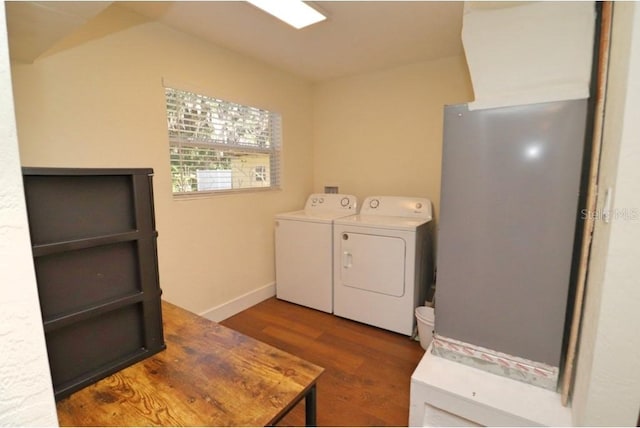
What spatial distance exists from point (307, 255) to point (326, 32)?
1.90 metres

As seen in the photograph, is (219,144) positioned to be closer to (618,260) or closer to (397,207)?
(397,207)

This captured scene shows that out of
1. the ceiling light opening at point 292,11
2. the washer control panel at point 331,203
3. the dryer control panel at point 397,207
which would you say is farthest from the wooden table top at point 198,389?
the washer control panel at point 331,203

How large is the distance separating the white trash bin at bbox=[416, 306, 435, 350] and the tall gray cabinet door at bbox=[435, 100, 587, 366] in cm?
75

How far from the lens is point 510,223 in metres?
1.31

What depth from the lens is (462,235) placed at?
4.68 feet

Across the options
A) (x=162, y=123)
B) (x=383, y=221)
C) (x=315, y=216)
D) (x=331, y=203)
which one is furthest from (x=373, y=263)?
(x=162, y=123)

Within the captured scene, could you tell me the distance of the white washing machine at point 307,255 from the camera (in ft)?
Result: 9.19

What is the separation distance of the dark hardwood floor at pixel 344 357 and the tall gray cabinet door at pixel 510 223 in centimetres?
67

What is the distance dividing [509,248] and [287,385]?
109 cm

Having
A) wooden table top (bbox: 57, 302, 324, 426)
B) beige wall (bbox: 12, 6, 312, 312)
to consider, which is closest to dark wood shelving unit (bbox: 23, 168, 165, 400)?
wooden table top (bbox: 57, 302, 324, 426)

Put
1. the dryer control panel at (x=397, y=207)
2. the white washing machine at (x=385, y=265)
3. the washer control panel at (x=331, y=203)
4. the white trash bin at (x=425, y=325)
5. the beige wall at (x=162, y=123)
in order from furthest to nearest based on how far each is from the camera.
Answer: the washer control panel at (x=331, y=203)
the dryer control panel at (x=397, y=207)
the white washing machine at (x=385, y=265)
the white trash bin at (x=425, y=325)
the beige wall at (x=162, y=123)

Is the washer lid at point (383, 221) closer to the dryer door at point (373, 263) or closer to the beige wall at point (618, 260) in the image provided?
the dryer door at point (373, 263)

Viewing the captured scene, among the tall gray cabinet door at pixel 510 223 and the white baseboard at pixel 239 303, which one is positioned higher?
the tall gray cabinet door at pixel 510 223

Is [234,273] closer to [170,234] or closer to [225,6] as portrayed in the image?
[170,234]
